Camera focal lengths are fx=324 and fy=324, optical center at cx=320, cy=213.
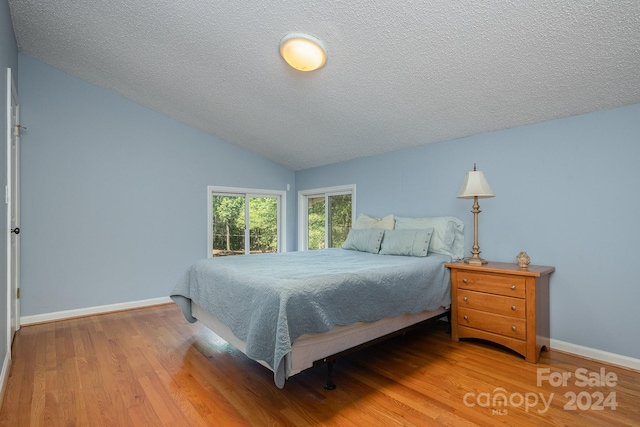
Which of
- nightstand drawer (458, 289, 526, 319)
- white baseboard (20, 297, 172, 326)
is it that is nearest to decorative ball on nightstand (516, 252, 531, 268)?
nightstand drawer (458, 289, 526, 319)

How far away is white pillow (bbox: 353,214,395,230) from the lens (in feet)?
12.3

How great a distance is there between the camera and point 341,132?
3.76 m

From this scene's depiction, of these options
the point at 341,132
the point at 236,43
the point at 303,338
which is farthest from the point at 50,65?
the point at 303,338

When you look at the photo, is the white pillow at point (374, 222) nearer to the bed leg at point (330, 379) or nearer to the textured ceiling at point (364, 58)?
the textured ceiling at point (364, 58)

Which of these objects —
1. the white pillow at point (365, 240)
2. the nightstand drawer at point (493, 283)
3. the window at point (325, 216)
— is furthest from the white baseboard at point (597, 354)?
the window at point (325, 216)

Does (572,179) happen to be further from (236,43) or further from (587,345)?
(236,43)

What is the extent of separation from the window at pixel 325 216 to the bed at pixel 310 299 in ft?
5.28

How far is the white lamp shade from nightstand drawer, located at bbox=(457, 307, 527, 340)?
3.27 feet

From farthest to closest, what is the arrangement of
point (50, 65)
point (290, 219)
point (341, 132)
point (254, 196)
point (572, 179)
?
point (290, 219) < point (254, 196) < point (341, 132) < point (50, 65) < point (572, 179)

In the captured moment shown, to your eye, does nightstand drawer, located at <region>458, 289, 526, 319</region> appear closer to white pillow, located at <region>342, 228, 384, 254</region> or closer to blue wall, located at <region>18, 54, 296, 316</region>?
white pillow, located at <region>342, 228, 384, 254</region>

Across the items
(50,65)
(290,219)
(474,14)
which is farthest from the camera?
(290,219)

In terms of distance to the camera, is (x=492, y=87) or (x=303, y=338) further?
(x=492, y=87)

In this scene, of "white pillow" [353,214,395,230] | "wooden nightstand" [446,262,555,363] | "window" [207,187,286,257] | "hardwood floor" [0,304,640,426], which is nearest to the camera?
"hardwood floor" [0,304,640,426]

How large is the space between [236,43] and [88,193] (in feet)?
8.47
